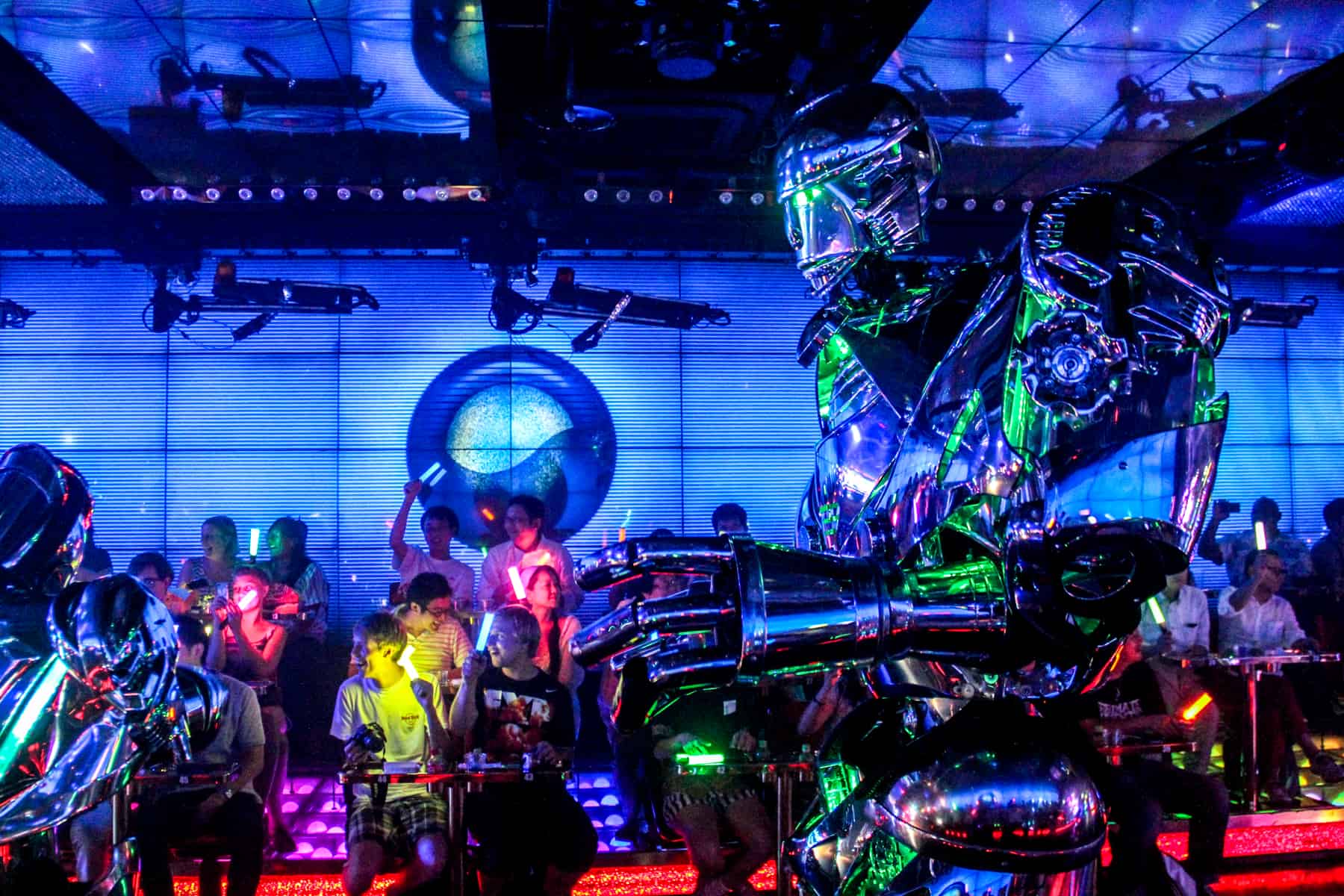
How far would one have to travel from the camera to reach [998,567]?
145cm

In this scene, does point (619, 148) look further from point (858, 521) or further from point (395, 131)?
point (858, 521)

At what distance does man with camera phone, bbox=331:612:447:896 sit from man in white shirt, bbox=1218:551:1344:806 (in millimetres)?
5084

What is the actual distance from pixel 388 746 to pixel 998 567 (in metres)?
A: 4.95

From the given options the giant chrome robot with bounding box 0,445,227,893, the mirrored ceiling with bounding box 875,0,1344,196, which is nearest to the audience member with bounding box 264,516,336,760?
the giant chrome robot with bounding box 0,445,227,893

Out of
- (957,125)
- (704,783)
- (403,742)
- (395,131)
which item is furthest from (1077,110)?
(403,742)

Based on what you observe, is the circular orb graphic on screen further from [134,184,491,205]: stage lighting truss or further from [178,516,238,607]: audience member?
[178,516,238,607]: audience member

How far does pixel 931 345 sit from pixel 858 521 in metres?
0.35

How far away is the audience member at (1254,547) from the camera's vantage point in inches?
385

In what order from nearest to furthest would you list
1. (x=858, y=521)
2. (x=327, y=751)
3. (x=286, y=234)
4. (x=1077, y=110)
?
(x=858, y=521), (x=327, y=751), (x=1077, y=110), (x=286, y=234)

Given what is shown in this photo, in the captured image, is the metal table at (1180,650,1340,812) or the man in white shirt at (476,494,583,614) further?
the man in white shirt at (476,494,583,614)

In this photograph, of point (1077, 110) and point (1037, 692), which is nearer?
point (1037, 692)

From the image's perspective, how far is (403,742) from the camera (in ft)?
19.0

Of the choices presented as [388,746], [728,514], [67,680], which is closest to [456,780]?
[388,746]

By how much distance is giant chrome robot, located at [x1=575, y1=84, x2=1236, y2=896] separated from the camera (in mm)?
1387
